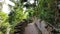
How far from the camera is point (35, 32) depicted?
1.41 metres

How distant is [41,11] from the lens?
69.3 inches

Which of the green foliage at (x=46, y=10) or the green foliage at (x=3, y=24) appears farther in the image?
the green foliage at (x=46, y=10)

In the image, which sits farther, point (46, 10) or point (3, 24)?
point (46, 10)

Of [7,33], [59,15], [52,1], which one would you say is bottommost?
[7,33]

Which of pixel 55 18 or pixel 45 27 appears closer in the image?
pixel 45 27

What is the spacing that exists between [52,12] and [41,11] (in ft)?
0.45

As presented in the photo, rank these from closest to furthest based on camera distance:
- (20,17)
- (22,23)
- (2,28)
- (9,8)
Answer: (22,23) → (2,28) → (20,17) → (9,8)

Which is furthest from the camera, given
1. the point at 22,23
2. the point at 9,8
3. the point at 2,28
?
the point at 9,8

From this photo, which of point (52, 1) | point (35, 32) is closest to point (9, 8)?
point (52, 1)

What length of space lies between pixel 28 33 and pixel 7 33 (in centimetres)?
23

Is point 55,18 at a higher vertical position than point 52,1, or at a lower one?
lower

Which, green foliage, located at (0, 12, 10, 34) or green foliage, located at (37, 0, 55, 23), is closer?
green foliage, located at (0, 12, 10, 34)

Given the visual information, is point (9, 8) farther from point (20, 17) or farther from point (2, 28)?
point (2, 28)

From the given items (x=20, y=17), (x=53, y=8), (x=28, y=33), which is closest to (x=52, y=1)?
(x=53, y=8)
